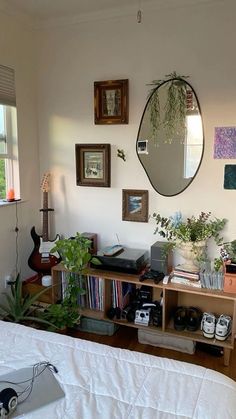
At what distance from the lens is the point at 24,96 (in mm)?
2797

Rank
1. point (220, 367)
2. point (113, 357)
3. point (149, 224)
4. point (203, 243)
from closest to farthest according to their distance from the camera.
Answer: point (113, 357)
point (220, 367)
point (203, 243)
point (149, 224)

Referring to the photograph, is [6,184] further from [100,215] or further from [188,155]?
[188,155]

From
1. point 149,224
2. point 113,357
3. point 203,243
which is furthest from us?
point 149,224

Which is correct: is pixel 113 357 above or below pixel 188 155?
below

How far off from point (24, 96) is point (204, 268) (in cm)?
Answer: 198

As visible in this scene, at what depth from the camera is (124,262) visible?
248 centimetres

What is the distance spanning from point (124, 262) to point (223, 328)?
2.64 feet

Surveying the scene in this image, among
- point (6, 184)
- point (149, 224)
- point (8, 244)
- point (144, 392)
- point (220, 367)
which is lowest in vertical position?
point (220, 367)

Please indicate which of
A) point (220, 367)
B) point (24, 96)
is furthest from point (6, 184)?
point (220, 367)

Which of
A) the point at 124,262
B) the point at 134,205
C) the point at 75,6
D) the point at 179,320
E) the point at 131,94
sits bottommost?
the point at 179,320

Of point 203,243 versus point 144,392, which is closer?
point 144,392

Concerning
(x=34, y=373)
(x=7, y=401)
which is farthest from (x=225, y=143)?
(x=7, y=401)

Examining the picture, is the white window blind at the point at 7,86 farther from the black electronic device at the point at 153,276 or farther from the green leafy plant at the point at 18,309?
the black electronic device at the point at 153,276

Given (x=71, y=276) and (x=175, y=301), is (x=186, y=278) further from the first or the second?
(x=71, y=276)
